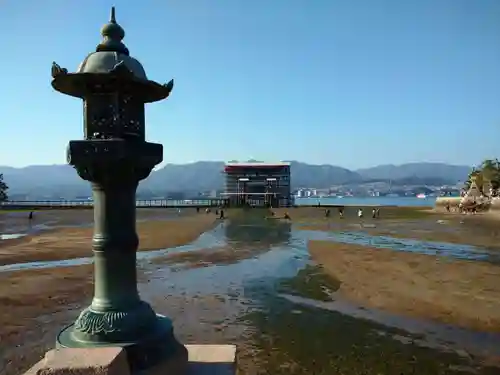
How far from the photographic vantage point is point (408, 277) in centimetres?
1652

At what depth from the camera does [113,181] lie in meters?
4.07

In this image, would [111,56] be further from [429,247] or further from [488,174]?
[488,174]

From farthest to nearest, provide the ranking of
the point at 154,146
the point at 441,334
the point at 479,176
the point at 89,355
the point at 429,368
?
the point at 479,176
the point at 441,334
the point at 429,368
the point at 154,146
the point at 89,355

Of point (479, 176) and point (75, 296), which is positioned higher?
point (479, 176)

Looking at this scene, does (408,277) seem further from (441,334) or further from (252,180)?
(252,180)

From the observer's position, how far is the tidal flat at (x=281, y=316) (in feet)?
26.5

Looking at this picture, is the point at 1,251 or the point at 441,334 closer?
the point at 441,334

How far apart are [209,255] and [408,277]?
34.6 ft

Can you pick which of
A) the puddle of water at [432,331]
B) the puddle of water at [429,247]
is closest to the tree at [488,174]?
the puddle of water at [429,247]

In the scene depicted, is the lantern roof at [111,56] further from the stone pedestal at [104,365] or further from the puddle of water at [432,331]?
the puddle of water at [432,331]

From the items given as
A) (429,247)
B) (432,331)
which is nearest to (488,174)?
(429,247)

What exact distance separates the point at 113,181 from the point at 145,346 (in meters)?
1.50

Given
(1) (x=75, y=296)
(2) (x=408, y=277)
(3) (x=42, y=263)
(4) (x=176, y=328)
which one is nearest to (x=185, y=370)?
(4) (x=176, y=328)

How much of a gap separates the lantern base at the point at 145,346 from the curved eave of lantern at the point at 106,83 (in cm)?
222
